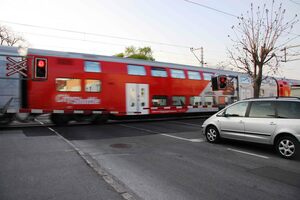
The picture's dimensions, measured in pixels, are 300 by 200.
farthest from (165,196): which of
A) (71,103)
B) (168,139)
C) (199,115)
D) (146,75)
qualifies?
(199,115)

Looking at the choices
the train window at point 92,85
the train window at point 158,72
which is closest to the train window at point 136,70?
the train window at point 158,72

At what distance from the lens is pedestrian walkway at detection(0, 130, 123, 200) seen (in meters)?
4.38

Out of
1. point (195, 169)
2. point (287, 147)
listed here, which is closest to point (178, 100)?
point (287, 147)

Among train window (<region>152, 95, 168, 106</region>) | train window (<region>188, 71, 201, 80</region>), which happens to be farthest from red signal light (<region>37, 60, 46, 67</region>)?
train window (<region>188, 71, 201, 80</region>)

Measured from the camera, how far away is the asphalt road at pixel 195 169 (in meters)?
4.66

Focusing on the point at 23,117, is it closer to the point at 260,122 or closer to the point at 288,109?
the point at 260,122

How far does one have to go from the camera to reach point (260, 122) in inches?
314

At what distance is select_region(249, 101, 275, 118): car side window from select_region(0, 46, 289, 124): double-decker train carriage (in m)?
8.71

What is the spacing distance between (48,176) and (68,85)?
30.3ft

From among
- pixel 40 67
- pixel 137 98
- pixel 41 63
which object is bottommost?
pixel 137 98

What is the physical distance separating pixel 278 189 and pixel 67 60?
472 inches

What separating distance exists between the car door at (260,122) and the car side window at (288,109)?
18 cm

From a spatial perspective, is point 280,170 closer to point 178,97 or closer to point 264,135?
point 264,135

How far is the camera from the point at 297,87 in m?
23.2
